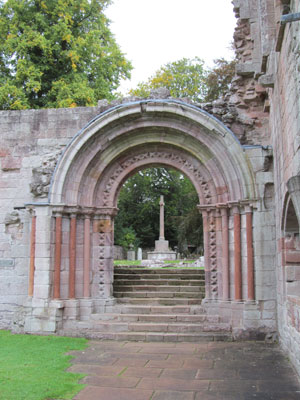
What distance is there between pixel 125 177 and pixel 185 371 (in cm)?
443

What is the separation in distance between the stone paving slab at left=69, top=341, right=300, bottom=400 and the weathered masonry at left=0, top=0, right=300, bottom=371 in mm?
1028

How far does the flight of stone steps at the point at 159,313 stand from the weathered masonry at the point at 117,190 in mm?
266

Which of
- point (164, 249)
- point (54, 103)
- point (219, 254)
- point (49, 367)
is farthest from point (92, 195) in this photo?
point (164, 249)

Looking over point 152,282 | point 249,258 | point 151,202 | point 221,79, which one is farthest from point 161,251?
point 249,258

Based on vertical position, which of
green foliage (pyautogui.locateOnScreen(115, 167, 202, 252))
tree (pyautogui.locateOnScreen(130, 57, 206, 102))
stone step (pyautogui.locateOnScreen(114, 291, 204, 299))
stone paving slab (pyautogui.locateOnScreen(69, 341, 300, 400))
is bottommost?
stone paving slab (pyautogui.locateOnScreen(69, 341, 300, 400))

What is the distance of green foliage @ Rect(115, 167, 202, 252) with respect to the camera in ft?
98.5

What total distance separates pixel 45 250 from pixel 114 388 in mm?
3827

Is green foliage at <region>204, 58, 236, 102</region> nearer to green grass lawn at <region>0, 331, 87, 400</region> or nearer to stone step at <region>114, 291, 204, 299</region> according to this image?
stone step at <region>114, 291, 204, 299</region>

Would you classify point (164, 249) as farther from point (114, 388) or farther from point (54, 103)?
point (114, 388)

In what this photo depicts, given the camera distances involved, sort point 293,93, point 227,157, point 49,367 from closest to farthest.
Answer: point 293,93 → point 49,367 → point 227,157

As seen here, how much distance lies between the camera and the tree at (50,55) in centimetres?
1552

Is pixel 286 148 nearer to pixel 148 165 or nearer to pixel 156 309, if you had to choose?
pixel 148 165

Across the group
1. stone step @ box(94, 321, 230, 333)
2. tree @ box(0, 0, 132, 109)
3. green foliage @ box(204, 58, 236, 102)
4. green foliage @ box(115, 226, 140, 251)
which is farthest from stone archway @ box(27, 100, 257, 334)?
green foliage @ box(115, 226, 140, 251)

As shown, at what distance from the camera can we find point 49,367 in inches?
217
